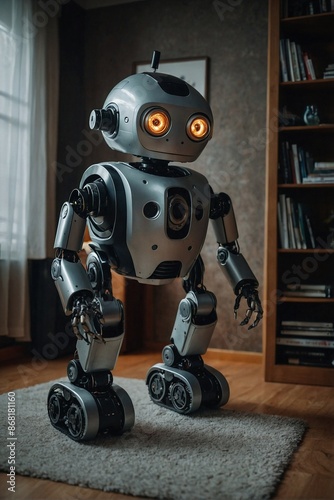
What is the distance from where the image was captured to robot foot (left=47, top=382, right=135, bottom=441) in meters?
1.92

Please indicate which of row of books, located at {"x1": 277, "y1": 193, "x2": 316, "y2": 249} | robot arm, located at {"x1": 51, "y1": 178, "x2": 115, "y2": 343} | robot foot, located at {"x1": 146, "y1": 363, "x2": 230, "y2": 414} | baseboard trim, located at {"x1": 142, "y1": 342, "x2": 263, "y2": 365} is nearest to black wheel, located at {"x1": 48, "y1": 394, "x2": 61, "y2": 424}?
robot arm, located at {"x1": 51, "y1": 178, "x2": 115, "y2": 343}

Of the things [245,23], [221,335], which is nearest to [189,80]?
[245,23]

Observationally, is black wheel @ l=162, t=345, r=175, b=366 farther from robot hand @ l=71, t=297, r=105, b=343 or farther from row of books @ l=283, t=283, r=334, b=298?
row of books @ l=283, t=283, r=334, b=298

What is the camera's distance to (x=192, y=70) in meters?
3.77

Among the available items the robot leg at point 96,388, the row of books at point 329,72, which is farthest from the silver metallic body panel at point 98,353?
the row of books at point 329,72

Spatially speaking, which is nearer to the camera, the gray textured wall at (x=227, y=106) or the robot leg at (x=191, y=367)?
the robot leg at (x=191, y=367)

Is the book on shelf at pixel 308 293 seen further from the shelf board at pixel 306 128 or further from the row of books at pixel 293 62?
the row of books at pixel 293 62

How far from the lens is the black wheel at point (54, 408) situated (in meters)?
2.07

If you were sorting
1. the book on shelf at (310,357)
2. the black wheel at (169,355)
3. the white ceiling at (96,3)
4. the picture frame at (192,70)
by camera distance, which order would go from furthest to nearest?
the white ceiling at (96,3), the picture frame at (192,70), the book on shelf at (310,357), the black wheel at (169,355)

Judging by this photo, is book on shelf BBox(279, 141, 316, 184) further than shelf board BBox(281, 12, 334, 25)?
Yes

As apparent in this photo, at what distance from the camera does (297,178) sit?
10.1 ft

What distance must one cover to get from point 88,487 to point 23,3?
2.77 meters

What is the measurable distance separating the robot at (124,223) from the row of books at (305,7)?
48.2 inches

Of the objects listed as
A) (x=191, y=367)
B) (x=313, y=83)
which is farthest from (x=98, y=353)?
(x=313, y=83)
